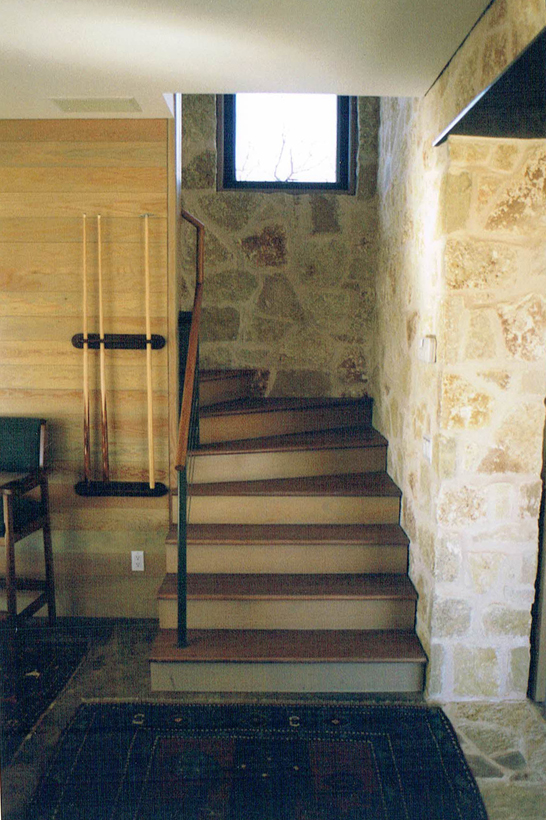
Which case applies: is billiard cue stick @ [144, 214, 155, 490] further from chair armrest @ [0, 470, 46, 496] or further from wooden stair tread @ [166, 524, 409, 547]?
chair armrest @ [0, 470, 46, 496]

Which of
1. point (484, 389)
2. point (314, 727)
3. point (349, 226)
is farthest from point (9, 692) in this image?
point (349, 226)

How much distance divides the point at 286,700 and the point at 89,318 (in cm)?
211

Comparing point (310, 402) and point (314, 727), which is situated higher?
point (310, 402)

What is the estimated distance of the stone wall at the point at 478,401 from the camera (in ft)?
8.20

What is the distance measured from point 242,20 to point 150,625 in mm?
2816

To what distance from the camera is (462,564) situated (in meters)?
2.68

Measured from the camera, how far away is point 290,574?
320cm

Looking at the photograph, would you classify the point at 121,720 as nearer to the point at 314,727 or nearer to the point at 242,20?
the point at 314,727

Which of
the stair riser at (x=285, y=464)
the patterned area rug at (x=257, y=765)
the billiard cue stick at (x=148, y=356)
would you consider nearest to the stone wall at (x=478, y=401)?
the patterned area rug at (x=257, y=765)

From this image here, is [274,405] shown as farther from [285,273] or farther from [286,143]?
[286,143]

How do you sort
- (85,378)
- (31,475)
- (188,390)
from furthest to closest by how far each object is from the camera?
(85,378) < (31,475) < (188,390)

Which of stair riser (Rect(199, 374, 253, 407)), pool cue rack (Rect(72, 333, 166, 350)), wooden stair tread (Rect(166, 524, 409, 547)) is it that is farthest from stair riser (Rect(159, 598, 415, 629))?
stair riser (Rect(199, 374, 253, 407))

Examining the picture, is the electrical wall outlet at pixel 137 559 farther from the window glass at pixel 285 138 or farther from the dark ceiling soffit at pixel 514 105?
the window glass at pixel 285 138

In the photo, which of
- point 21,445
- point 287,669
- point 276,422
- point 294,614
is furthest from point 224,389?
point 287,669
